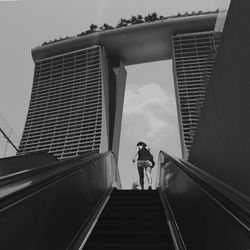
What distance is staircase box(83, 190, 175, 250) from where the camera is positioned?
10.7 feet

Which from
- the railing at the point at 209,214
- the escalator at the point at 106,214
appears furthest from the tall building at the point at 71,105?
the railing at the point at 209,214

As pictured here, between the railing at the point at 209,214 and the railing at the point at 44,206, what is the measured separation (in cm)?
109

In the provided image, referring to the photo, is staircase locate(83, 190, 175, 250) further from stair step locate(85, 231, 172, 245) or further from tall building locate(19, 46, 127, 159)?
tall building locate(19, 46, 127, 159)

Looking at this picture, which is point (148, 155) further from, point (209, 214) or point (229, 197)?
point (229, 197)

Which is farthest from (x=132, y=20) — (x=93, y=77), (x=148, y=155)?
(x=148, y=155)

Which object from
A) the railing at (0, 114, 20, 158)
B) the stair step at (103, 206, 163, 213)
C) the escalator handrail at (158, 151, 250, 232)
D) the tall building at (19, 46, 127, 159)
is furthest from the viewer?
the tall building at (19, 46, 127, 159)

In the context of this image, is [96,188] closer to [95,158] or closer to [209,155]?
[95,158]

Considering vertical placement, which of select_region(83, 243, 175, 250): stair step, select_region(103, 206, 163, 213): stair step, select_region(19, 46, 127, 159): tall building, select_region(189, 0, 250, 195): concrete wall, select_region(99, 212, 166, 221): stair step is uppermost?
select_region(19, 46, 127, 159): tall building

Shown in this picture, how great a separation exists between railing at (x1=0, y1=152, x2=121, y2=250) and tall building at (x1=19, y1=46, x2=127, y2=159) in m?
43.1

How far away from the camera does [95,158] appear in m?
5.18

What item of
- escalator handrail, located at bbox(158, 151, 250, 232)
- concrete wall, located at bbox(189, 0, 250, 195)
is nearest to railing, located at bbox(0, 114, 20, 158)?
concrete wall, located at bbox(189, 0, 250, 195)

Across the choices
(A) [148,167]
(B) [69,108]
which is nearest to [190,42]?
(B) [69,108]

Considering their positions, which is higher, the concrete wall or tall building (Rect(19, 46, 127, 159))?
tall building (Rect(19, 46, 127, 159))

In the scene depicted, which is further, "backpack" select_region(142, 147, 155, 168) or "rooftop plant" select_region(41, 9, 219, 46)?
"rooftop plant" select_region(41, 9, 219, 46)
